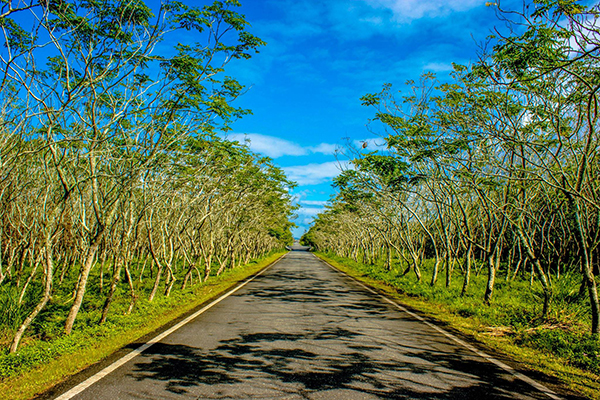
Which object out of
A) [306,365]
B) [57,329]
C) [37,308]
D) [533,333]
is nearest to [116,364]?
[37,308]

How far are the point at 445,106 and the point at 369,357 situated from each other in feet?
30.5

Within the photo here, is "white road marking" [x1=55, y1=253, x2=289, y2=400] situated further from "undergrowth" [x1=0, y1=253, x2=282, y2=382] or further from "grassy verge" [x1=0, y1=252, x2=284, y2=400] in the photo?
"undergrowth" [x1=0, y1=253, x2=282, y2=382]

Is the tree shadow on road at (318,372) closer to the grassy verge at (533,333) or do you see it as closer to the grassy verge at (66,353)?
the grassy verge at (66,353)

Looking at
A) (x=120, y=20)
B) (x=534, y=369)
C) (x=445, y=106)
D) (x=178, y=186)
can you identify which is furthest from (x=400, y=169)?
(x=120, y=20)

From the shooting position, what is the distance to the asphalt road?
13.9 feet

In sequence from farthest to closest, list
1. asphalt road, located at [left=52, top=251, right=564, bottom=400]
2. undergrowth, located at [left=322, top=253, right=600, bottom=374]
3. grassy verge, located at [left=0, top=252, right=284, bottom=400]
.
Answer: undergrowth, located at [left=322, top=253, right=600, bottom=374], grassy verge, located at [left=0, top=252, right=284, bottom=400], asphalt road, located at [left=52, top=251, right=564, bottom=400]

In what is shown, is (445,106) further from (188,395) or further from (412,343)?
(188,395)

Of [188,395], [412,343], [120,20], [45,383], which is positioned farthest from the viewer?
[120,20]

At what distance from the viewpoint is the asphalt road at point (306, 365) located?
13.9ft

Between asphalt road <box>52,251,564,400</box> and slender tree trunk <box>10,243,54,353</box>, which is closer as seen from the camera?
asphalt road <box>52,251,564,400</box>

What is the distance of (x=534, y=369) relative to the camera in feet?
18.1

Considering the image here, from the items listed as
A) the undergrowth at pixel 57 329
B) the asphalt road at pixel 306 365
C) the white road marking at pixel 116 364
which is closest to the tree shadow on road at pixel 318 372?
the asphalt road at pixel 306 365

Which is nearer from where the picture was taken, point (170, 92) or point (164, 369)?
point (164, 369)

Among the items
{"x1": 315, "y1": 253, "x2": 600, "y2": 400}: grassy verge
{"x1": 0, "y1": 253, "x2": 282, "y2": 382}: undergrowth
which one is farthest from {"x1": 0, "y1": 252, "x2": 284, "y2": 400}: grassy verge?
{"x1": 315, "y1": 253, "x2": 600, "y2": 400}: grassy verge
